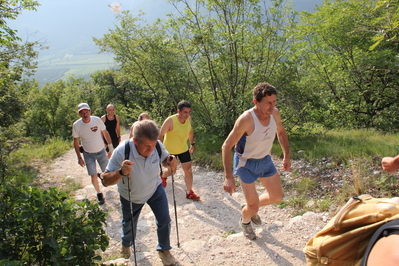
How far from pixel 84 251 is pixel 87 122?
4014mm

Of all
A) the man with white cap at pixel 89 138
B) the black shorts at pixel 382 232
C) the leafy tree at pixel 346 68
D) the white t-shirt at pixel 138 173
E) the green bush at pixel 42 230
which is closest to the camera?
the black shorts at pixel 382 232

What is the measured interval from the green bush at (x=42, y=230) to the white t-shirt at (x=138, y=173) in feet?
2.58

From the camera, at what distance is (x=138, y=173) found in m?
3.48

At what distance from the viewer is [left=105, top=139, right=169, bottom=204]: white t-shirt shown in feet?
11.0

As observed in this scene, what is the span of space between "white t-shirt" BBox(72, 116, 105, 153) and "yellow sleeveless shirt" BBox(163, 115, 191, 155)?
1594 millimetres

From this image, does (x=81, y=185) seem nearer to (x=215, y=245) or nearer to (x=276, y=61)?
(x=215, y=245)

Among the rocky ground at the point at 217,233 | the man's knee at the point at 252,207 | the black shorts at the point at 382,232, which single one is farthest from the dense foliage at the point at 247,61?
the black shorts at the point at 382,232

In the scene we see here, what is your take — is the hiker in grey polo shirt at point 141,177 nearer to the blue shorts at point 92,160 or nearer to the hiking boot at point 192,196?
the hiking boot at point 192,196

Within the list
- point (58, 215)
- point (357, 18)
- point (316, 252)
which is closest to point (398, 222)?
point (316, 252)

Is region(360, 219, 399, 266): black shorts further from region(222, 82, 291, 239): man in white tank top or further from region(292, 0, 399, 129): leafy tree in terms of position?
region(292, 0, 399, 129): leafy tree

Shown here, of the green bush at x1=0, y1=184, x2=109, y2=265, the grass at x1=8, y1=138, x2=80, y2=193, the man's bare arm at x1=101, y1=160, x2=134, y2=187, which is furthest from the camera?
the grass at x1=8, y1=138, x2=80, y2=193

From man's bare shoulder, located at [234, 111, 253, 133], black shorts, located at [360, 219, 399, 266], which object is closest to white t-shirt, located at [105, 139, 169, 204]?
man's bare shoulder, located at [234, 111, 253, 133]

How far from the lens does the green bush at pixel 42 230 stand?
98.7 inches

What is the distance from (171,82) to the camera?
9.92 meters
